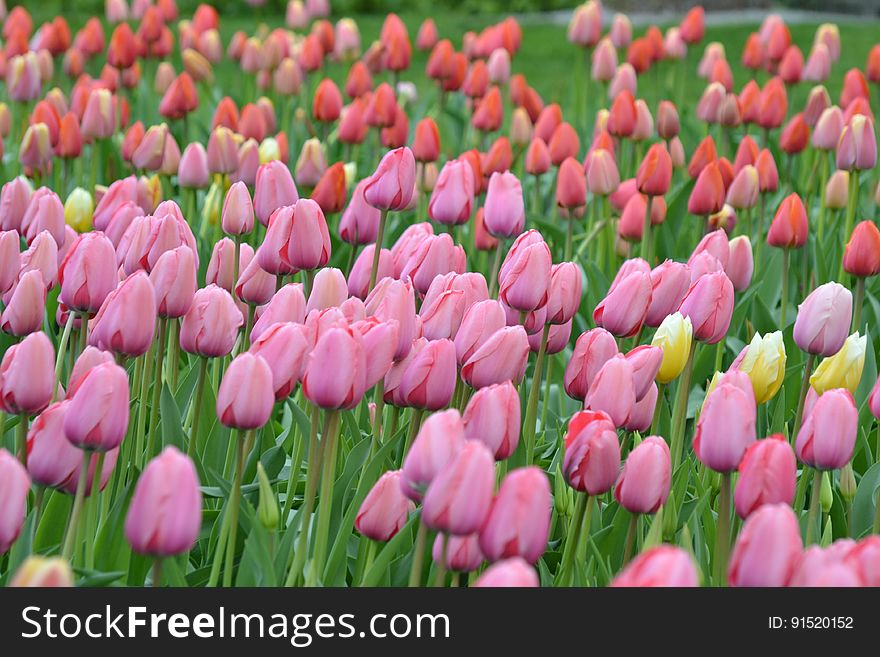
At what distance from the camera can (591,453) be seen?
183 centimetres

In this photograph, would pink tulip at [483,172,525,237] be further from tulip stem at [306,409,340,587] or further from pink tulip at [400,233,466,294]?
tulip stem at [306,409,340,587]

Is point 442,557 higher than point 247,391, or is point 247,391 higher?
point 247,391

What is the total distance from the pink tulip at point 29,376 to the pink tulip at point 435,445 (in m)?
0.57

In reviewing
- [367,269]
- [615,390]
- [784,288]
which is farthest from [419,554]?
[784,288]

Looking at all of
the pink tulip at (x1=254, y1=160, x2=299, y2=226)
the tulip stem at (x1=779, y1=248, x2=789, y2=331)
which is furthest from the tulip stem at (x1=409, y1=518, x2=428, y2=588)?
the tulip stem at (x1=779, y1=248, x2=789, y2=331)

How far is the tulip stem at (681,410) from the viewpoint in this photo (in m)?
2.43

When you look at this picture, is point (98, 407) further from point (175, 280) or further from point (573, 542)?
point (573, 542)

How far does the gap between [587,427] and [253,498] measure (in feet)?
2.53

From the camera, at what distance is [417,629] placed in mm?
1543

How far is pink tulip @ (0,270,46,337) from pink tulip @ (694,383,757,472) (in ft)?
3.75

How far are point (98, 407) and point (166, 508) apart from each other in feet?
0.96

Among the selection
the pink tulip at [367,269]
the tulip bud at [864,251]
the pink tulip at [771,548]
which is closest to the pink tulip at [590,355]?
the pink tulip at [367,269]

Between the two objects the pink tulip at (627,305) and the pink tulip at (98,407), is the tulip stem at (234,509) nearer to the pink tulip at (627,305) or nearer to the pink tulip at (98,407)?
the pink tulip at (98,407)

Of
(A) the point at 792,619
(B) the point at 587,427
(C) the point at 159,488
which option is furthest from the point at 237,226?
(A) the point at 792,619
